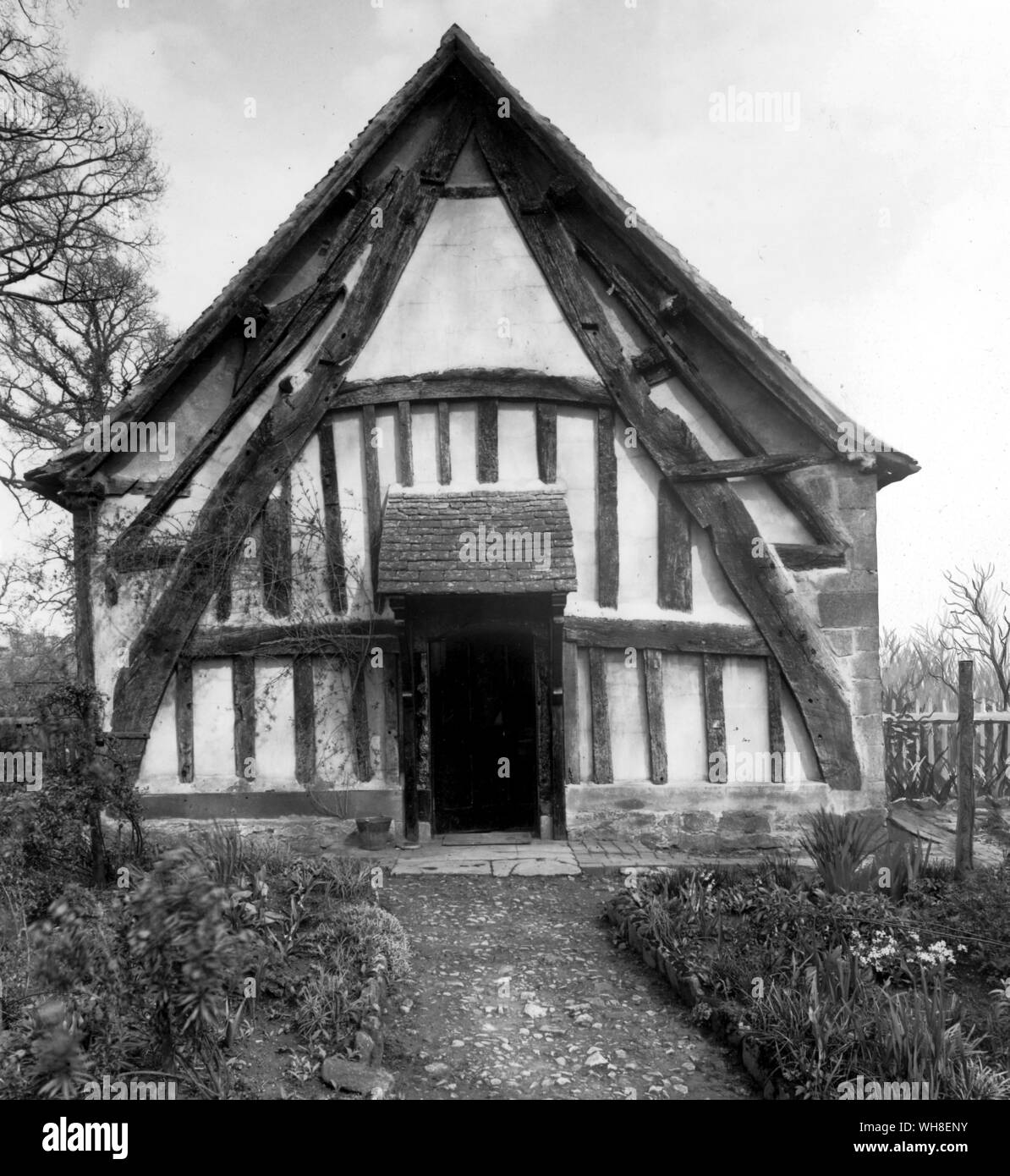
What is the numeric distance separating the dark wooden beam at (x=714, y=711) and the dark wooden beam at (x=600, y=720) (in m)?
0.95

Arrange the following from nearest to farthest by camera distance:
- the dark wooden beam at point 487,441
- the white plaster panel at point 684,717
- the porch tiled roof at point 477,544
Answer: the porch tiled roof at point 477,544, the white plaster panel at point 684,717, the dark wooden beam at point 487,441

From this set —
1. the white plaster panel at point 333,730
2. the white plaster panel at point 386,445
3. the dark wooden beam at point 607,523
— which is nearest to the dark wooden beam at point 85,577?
the white plaster panel at point 333,730

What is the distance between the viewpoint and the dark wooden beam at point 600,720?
783 cm

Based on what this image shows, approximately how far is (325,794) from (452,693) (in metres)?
1.53

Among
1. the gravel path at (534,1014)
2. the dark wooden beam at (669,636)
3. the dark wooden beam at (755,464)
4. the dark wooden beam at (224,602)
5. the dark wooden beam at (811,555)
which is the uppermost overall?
the dark wooden beam at (755,464)

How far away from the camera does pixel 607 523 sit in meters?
8.01

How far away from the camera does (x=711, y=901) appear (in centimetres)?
543

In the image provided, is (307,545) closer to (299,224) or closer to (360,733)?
(360,733)

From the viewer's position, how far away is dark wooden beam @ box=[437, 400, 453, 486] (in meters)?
8.08

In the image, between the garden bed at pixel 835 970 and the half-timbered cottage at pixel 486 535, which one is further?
the half-timbered cottage at pixel 486 535

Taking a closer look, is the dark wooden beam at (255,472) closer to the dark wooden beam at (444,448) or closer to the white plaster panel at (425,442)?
the white plaster panel at (425,442)

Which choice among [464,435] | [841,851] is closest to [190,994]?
[841,851]

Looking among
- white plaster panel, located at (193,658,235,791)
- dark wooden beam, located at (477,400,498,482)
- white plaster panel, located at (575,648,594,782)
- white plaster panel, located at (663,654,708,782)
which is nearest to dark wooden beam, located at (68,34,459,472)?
dark wooden beam, located at (477,400,498,482)
